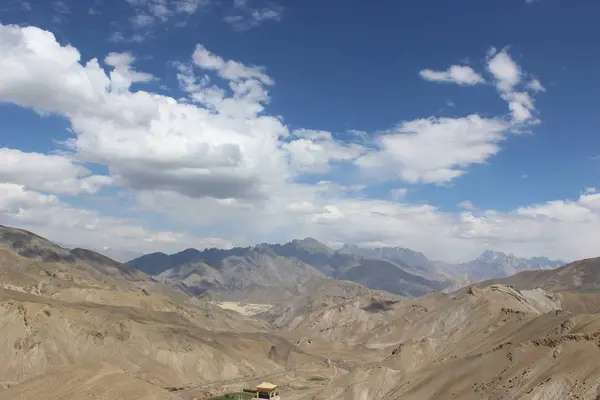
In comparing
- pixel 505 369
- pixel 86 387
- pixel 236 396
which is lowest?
pixel 236 396

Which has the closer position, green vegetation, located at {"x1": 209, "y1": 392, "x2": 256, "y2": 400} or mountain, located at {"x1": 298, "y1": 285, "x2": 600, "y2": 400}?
mountain, located at {"x1": 298, "y1": 285, "x2": 600, "y2": 400}

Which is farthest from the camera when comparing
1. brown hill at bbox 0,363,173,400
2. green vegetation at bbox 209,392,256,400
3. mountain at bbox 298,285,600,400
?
green vegetation at bbox 209,392,256,400

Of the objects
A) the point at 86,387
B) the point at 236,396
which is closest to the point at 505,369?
the point at 86,387

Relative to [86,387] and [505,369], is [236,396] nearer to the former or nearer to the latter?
[86,387]

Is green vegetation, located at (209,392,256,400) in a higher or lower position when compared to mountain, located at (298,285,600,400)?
lower

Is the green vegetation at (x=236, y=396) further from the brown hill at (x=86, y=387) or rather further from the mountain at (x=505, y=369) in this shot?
the brown hill at (x=86, y=387)

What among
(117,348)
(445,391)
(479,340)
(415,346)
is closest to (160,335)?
(117,348)

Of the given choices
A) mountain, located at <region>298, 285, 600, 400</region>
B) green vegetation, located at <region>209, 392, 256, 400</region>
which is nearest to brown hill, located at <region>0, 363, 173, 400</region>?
mountain, located at <region>298, 285, 600, 400</region>

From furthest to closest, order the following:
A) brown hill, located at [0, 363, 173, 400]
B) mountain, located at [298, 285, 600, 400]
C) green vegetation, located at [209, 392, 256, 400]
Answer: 1. green vegetation, located at [209, 392, 256, 400]
2. brown hill, located at [0, 363, 173, 400]
3. mountain, located at [298, 285, 600, 400]

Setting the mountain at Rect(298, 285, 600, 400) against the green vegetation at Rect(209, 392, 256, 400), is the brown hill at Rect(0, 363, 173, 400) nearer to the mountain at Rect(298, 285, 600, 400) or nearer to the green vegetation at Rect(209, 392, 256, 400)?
the mountain at Rect(298, 285, 600, 400)

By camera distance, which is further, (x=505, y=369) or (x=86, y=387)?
(x=86, y=387)

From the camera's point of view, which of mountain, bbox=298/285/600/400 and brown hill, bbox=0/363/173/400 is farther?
brown hill, bbox=0/363/173/400

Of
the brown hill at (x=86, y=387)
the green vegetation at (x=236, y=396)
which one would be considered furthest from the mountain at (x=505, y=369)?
the brown hill at (x=86, y=387)
